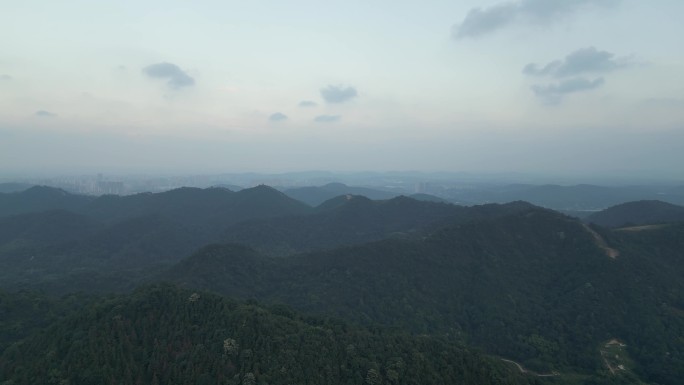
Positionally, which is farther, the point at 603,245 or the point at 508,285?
the point at 603,245

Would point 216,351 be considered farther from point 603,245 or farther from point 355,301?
point 603,245

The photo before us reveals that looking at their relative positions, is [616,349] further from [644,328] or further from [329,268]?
[329,268]

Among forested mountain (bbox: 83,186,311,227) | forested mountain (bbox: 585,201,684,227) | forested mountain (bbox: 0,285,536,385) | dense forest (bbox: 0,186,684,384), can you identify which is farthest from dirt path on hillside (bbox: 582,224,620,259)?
forested mountain (bbox: 83,186,311,227)

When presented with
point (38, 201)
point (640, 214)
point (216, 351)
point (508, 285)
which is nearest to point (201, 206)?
point (38, 201)

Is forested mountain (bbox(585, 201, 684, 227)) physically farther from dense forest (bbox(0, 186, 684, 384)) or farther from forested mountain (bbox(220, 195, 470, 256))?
forested mountain (bbox(220, 195, 470, 256))

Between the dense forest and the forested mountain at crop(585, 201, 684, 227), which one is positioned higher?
the forested mountain at crop(585, 201, 684, 227)
